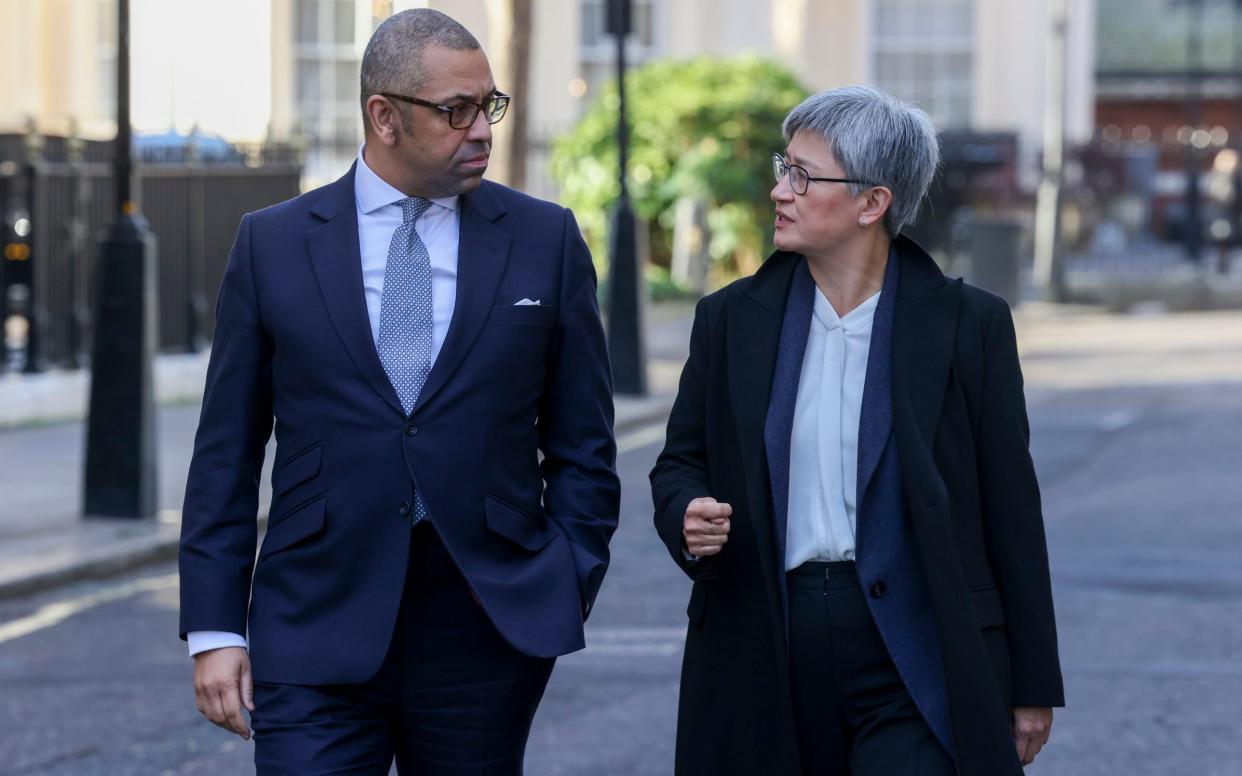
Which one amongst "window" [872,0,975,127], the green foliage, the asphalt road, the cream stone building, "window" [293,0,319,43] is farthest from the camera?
"window" [872,0,975,127]

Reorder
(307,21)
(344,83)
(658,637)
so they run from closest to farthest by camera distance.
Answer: (658,637) < (307,21) < (344,83)

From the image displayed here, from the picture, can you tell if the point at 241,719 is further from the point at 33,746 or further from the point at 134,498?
the point at 134,498

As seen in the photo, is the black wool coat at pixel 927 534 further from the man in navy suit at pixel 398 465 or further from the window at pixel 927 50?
the window at pixel 927 50

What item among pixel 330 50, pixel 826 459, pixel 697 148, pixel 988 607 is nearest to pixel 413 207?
pixel 826 459

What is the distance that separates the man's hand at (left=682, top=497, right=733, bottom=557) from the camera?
3.59 metres

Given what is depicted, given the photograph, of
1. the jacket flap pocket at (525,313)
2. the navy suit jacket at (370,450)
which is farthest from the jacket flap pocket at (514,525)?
the jacket flap pocket at (525,313)

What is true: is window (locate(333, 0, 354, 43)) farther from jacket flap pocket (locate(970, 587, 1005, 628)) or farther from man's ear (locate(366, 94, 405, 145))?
jacket flap pocket (locate(970, 587, 1005, 628))

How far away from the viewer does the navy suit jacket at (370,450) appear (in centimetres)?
366

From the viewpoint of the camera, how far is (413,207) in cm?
380

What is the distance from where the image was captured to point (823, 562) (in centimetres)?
368

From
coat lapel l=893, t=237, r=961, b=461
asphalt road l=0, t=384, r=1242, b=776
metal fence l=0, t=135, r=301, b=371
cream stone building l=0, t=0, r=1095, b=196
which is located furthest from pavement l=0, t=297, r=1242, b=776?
cream stone building l=0, t=0, r=1095, b=196

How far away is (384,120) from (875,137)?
86 cm

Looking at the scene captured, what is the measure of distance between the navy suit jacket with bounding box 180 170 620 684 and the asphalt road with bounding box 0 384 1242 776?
2.70 m

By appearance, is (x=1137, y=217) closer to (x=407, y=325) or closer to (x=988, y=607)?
(x=988, y=607)
